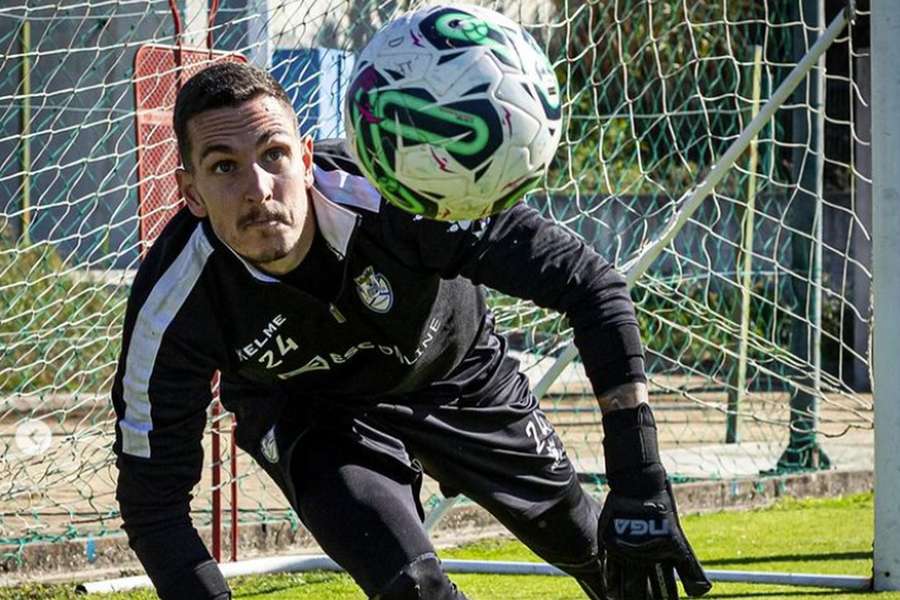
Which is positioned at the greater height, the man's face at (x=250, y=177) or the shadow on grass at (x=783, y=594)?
the man's face at (x=250, y=177)

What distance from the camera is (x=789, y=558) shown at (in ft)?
22.1

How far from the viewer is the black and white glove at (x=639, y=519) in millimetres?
3518

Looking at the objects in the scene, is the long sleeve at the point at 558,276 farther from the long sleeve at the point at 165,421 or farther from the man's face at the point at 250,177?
the long sleeve at the point at 165,421

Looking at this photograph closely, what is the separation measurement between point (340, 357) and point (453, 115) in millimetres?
914

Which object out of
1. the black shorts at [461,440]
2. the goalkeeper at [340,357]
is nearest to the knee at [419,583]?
the goalkeeper at [340,357]

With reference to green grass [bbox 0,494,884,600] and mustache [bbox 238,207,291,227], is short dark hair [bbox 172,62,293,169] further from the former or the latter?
green grass [bbox 0,494,884,600]

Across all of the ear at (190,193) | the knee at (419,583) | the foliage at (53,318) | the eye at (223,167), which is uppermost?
the eye at (223,167)

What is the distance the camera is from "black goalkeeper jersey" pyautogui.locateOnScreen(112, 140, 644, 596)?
371 cm

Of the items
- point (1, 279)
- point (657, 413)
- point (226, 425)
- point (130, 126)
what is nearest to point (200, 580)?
point (130, 126)

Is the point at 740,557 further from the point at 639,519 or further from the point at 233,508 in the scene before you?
the point at 639,519

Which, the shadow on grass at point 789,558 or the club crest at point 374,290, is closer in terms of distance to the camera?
the club crest at point 374,290

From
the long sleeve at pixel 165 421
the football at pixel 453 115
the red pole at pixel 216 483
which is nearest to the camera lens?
the football at pixel 453 115

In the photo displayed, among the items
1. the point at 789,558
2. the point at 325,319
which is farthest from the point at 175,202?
the point at 789,558

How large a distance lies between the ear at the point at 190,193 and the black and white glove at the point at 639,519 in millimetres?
1130
